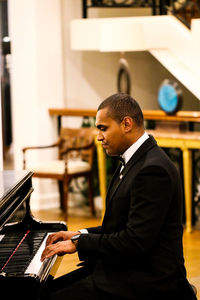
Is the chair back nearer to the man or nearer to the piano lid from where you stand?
the piano lid

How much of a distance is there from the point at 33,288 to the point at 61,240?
411mm

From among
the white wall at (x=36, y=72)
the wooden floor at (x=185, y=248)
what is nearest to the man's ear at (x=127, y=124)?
the wooden floor at (x=185, y=248)

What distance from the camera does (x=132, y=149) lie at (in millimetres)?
2648

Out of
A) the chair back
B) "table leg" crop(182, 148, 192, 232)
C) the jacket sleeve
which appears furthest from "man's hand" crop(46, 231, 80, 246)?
the chair back

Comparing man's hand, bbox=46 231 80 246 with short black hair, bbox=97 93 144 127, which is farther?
man's hand, bbox=46 231 80 246

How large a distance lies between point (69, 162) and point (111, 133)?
454cm

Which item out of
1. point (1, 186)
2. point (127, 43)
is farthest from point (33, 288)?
point (127, 43)

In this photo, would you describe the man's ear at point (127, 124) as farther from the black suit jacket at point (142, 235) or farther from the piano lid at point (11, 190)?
the piano lid at point (11, 190)

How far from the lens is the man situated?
249 centimetres

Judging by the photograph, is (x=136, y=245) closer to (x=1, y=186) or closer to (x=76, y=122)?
(x=1, y=186)

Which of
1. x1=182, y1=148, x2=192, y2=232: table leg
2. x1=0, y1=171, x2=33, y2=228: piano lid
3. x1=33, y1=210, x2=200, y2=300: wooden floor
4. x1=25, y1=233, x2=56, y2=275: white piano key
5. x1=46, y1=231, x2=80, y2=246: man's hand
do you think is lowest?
x1=33, y1=210, x2=200, y2=300: wooden floor

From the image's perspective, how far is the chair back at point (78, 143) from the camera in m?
7.02

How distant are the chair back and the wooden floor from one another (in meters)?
0.62

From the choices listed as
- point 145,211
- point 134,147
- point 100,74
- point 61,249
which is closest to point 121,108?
point 134,147
